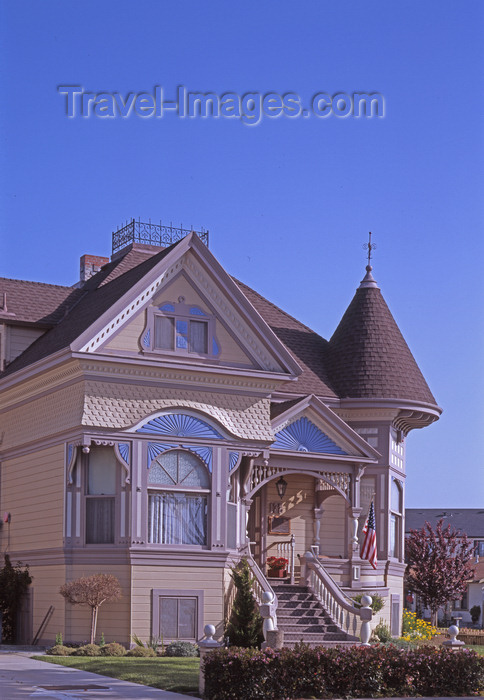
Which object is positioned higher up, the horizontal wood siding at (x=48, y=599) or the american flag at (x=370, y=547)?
the american flag at (x=370, y=547)

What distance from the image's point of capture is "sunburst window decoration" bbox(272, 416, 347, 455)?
1203 inches

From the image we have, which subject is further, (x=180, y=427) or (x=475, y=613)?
(x=475, y=613)

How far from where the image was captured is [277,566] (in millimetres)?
30953

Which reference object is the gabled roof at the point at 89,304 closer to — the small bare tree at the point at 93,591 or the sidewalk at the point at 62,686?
the small bare tree at the point at 93,591

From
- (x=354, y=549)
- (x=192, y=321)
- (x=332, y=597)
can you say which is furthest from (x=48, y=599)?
(x=354, y=549)

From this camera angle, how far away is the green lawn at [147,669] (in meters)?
19.2

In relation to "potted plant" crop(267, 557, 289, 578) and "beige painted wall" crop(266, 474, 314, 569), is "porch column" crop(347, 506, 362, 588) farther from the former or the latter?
"potted plant" crop(267, 557, 289, 578)

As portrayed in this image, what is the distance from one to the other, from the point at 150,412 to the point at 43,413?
3224 millimetres

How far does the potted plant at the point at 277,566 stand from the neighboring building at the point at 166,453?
0.39 metres

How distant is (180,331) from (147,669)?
930cm

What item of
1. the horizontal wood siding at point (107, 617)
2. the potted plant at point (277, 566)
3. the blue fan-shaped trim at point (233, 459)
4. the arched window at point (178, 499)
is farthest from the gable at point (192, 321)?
the potted plant at point (277, 566)

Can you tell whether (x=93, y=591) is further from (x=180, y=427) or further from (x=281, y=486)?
(x=281, y=486)

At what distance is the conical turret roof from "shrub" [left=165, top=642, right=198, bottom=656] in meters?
10.4

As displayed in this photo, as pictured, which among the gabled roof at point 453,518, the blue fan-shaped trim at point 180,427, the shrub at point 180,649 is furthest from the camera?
the gabled roof at point 453,518
